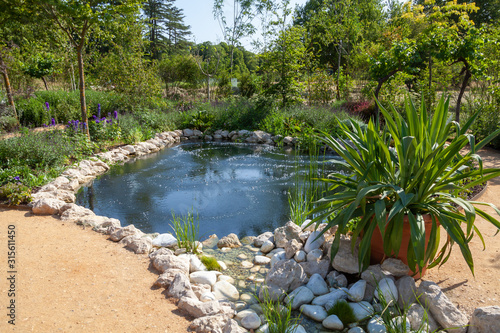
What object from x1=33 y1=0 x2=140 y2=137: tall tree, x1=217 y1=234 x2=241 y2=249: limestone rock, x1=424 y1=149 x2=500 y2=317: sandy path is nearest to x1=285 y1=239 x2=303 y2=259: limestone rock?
x1=217 y1=234 x2=241 y2=249: limestone rock

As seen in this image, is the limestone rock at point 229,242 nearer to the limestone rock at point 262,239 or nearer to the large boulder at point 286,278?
the limestone rock at point 262,239

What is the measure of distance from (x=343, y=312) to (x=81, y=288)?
1873 millimetres

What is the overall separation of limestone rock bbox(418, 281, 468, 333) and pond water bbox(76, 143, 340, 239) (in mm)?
2186

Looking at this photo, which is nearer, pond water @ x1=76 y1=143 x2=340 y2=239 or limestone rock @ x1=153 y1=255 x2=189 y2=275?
limestone rock @ x1=153 y1=255 x2=189 y2=275

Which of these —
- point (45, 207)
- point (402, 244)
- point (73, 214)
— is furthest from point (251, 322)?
point (45, 207)

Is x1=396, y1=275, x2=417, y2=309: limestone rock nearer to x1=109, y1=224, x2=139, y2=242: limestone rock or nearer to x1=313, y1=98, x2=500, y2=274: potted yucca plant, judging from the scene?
x1=313, y1=98, x2=500, y2=274: potted yucca plant

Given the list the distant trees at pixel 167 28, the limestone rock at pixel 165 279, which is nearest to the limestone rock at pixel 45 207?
the limestone rock at pixel 165 279

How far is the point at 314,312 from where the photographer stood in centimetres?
219

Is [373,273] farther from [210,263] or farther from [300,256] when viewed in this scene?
[210,263]

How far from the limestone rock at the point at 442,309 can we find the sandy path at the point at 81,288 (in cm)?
155

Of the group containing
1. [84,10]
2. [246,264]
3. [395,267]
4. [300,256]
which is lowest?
[246,264]

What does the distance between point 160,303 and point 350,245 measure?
4.85 feet

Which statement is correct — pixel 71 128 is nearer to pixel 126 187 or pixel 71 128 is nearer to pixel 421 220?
pixel 126 187

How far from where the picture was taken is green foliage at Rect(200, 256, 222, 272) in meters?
2.89
